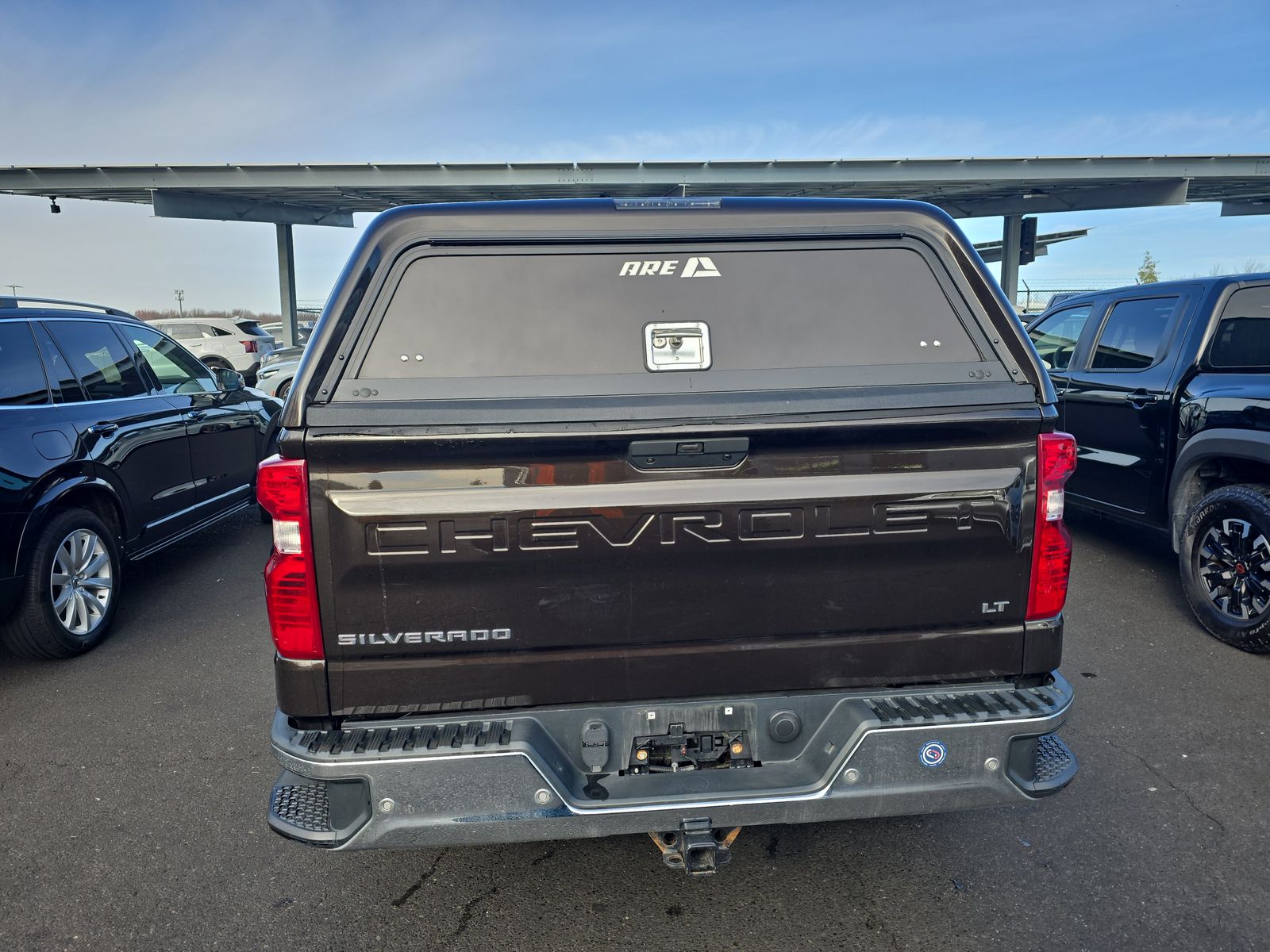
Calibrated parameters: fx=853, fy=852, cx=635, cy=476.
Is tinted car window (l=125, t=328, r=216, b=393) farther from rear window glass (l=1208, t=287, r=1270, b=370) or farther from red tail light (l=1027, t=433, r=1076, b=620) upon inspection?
rear window glass (l=1208, t=287, r=1270, b=370)

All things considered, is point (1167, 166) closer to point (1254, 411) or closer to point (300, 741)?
point (1254, 411)

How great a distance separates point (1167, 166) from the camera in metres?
25.5

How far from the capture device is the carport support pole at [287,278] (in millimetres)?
33031

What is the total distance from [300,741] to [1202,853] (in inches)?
118

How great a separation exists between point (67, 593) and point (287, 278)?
31408 millimetres

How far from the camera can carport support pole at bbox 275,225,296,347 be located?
33031mm

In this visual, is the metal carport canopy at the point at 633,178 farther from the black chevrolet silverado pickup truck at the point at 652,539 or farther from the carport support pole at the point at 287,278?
the black chevrolet silverado pickup truck at the point at 652,539

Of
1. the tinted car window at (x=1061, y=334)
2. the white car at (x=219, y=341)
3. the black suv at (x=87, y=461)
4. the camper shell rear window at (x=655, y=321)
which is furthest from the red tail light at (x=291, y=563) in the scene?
the white car at (x=219, y=341)

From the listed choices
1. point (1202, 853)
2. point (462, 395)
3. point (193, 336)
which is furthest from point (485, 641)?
point (193, 336)

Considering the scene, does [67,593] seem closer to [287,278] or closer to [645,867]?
[645,867]

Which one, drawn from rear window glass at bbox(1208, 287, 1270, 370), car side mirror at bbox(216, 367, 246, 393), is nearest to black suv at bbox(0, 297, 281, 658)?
car side mirror at bbox(216, 367, 246, 393)

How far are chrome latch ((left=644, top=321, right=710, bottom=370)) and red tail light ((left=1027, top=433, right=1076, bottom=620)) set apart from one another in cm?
96

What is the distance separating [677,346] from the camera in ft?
7.94

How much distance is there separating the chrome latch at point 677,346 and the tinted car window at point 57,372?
425cm
